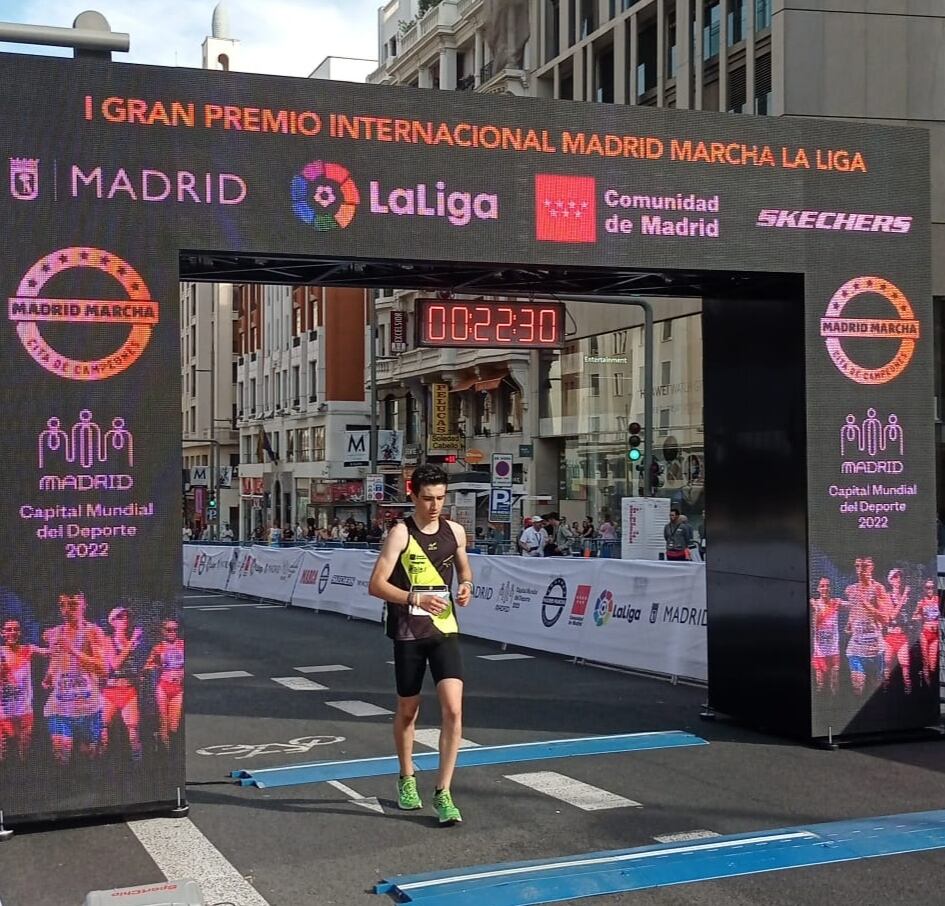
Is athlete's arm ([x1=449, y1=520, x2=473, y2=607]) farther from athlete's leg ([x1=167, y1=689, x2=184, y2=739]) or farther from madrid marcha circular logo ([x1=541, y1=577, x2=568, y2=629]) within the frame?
madrid marcha circular logo ([x1=541, y1=577, x2=568, y2=629])

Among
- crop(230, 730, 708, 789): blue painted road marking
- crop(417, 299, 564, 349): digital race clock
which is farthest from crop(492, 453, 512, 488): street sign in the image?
crop(230, 730, 708, 789): blue painted road marking

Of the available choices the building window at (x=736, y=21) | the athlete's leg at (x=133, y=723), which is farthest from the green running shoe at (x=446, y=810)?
the building window at (x=736, y=21)

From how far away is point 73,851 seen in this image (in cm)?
661

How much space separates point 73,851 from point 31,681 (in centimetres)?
99

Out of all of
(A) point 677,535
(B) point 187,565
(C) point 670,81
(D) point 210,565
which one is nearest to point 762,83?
(C) point 670,81

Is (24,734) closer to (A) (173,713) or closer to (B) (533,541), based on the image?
(A) (173,713)

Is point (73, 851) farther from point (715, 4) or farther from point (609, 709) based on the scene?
point (715, 4)

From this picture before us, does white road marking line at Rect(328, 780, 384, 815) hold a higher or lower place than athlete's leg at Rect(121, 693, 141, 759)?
lower

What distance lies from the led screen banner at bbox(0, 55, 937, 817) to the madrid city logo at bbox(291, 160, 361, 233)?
14mm

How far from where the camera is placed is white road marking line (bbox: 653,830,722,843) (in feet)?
22.0

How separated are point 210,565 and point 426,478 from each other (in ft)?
80.6

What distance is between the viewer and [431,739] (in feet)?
31.6

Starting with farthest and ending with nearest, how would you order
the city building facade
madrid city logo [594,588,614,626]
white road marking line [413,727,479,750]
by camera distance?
1. the city building facade
2. madrid city logo [594,588,614,626]
3. white road marking line [413,727,479,750]

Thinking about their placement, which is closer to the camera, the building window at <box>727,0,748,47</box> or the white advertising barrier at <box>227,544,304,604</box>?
the white advertising barrier at <box>227,544,304,604</box>
